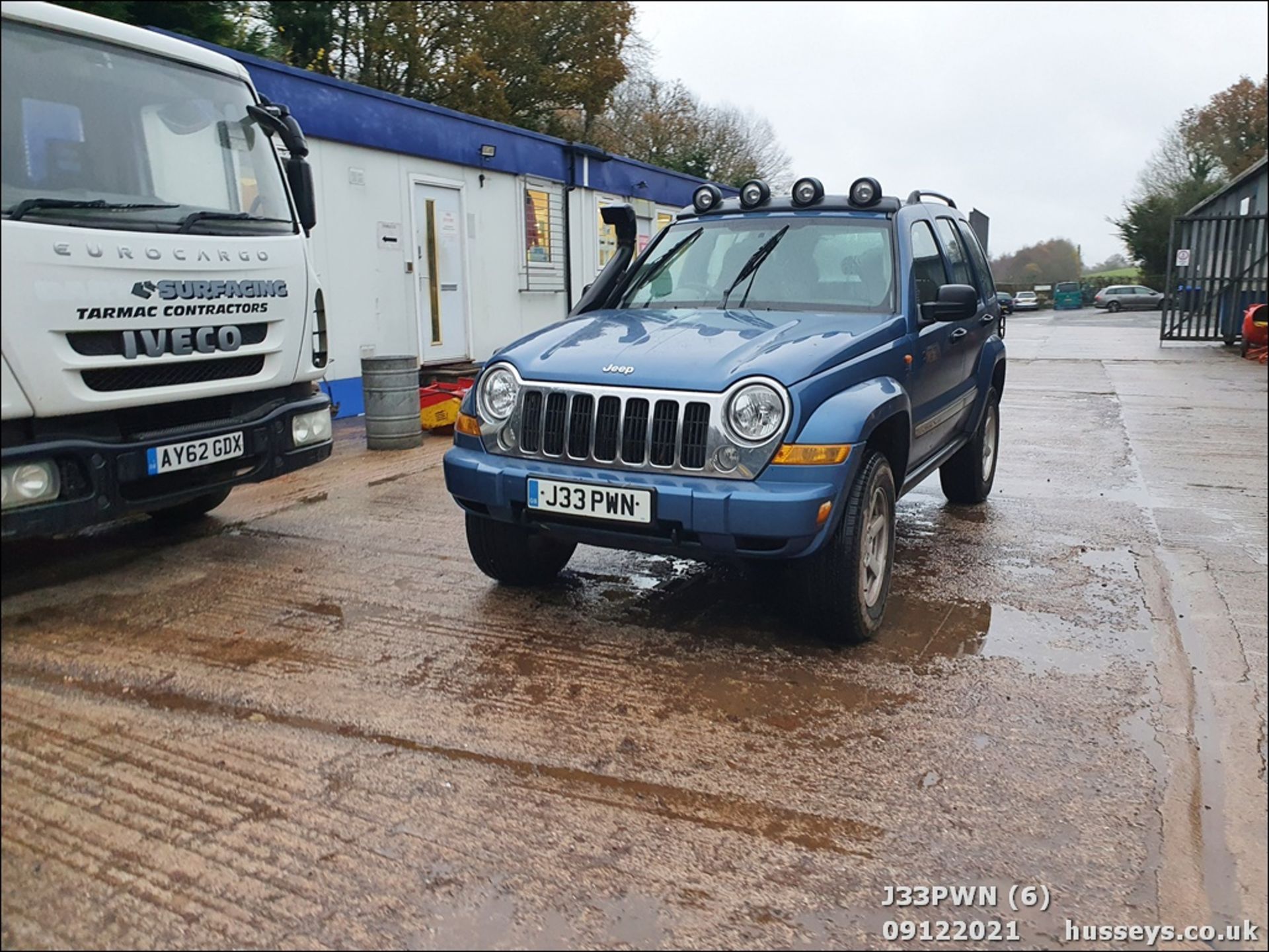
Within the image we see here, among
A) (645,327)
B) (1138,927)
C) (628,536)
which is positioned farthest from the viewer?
(645,327)

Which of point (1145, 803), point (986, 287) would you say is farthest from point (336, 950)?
point (986, 287)

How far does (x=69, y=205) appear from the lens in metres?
4.17

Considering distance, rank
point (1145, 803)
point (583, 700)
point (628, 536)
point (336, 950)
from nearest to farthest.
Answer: point (336, 950) < point (1145, 803) < point (583, 700) < point (628, 536)

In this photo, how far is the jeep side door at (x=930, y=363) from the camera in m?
4.78

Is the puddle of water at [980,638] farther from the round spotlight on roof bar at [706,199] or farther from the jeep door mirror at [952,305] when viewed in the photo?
the round spotlight on roof bar at [706,199]

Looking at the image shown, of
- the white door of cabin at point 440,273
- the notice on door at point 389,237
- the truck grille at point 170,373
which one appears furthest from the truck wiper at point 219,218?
the white door of cabin at point 440,273

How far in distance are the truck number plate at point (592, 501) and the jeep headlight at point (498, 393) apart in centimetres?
38

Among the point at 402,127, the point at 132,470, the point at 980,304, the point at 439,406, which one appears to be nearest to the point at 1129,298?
the point at 402,127

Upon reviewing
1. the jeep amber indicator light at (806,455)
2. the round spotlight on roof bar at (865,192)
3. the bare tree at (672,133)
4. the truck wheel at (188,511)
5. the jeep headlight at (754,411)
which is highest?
the bare tree at (672,133)

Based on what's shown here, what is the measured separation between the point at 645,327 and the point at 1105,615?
254cm

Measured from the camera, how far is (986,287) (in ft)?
21.7

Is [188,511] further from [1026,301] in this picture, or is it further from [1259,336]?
[1026,301]

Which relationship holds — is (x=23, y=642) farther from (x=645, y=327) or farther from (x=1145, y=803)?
(x=1145, y=803)

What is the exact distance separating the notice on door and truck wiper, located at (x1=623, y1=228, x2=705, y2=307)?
5.86m
